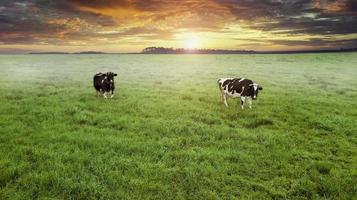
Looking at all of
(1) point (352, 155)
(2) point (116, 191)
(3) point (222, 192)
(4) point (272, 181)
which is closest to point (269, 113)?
(1) point (352, 155)

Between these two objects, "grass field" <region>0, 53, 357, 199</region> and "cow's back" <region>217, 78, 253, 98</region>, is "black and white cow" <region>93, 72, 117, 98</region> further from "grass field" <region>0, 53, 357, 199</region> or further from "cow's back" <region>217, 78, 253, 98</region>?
"cow's back" <region>217, 78, 253, 98</region>

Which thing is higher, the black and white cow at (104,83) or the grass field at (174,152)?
the black and white cow at (104,83)

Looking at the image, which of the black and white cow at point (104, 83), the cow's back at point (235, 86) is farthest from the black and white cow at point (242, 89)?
the black and white cow at point (104, 83)

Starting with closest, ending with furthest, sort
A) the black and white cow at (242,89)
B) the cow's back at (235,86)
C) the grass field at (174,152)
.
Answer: the grass field at (174,152) → the black and white cow at (242,89) → the cow's back at (235,86)

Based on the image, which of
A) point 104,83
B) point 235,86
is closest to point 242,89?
point 235,86

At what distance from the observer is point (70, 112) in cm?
1630

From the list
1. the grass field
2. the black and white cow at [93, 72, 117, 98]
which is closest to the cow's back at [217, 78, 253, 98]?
the grass field

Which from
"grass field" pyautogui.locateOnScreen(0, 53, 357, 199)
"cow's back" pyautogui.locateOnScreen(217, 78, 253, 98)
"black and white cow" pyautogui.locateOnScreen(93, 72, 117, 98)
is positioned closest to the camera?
"grass field" pyautogui.locateOnScreen(0, 53, 357, 199)

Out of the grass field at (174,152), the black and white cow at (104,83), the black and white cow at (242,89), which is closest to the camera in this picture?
the grass field at (174,152)

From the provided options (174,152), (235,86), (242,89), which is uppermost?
(235,86)

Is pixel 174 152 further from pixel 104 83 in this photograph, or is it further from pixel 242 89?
pixel 104 83

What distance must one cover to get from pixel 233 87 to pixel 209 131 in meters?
5.90

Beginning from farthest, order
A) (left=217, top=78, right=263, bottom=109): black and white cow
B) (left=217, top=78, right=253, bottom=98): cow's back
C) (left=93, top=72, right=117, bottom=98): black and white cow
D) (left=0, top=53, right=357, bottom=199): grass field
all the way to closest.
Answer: (left=93, top=72, right=117, bottom=98): black and white cow → (left=217, top=78, right=253, bottom=98): cow's back → (left=217, top=78, right=263, bottom=109): black and white cow → (left=0, top=53, right=357, bottom=199): grass field

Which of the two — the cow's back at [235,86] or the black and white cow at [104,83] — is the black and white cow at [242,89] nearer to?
the cow's back at [235,86]
